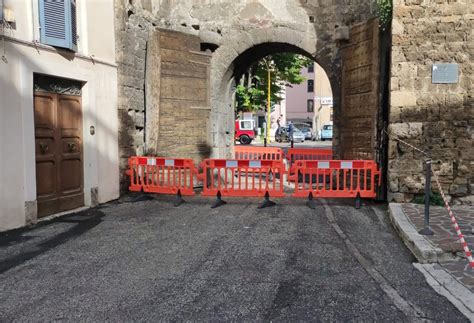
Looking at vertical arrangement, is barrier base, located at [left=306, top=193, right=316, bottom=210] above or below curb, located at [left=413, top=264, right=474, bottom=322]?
above

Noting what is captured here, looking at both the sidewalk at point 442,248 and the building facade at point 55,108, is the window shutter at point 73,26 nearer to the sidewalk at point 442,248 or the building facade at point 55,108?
the building facade at point 55,108

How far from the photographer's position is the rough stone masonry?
287 inches

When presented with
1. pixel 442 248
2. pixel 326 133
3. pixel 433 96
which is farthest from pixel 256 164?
pixel 326 133

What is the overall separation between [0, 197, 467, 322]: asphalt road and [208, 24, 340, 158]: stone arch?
4309 millimetres

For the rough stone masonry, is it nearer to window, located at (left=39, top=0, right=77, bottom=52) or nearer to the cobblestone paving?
the cobblestone paving

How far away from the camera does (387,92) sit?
7977 millimetres

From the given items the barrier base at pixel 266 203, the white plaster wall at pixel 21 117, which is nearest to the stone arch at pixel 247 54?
the barrier base at pixel 266 203

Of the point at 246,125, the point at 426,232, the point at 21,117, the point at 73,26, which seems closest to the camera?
the point at 426,232

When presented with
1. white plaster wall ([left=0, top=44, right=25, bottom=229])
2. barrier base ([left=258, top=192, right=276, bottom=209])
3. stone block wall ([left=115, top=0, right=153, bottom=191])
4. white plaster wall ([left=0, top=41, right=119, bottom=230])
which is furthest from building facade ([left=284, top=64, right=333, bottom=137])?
white plaster wall ([left=0, top=44, right=25, bottom=229])

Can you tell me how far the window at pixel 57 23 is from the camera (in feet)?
21.9

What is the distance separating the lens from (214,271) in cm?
440

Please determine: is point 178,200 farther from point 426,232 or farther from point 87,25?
point 426,232

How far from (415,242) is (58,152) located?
5.33 meters

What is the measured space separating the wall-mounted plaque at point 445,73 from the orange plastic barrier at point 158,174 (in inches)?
169
